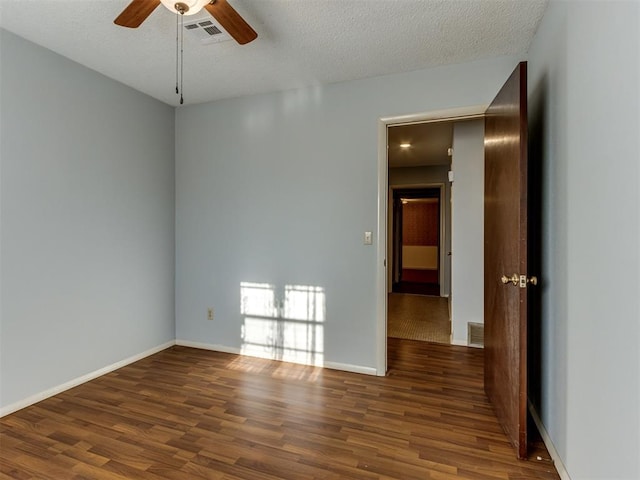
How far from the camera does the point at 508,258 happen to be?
6.30 feet

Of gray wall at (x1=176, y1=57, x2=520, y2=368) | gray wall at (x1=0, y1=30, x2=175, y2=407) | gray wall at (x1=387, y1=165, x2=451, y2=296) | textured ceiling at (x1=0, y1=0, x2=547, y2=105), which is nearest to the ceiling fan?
textured ceiling at (x1=0, y1=0, x2=547, y2=105)

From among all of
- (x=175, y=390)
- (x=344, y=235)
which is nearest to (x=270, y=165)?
(x=344, y=235)

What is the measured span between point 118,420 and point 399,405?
6.01 feet

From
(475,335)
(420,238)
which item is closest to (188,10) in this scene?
(475,335)

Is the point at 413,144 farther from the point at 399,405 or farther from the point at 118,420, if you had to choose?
the point at 118,420

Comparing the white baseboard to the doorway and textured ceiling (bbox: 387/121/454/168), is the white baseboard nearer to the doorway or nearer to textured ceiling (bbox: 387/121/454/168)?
textured ceiling (bbox: 387/121/454/168)

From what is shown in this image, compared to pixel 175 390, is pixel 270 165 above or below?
above

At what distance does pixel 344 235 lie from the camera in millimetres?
2955

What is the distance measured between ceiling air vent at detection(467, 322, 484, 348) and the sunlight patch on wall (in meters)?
1.67

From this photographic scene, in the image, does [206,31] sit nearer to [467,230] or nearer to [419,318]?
[467,230]

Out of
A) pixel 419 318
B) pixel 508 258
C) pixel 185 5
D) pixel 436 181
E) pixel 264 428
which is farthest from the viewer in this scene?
pixel 436 181

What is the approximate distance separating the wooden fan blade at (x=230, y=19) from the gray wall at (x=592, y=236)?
154cm

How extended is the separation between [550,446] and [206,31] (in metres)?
3.08

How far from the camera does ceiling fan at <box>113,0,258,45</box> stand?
1603 mm
